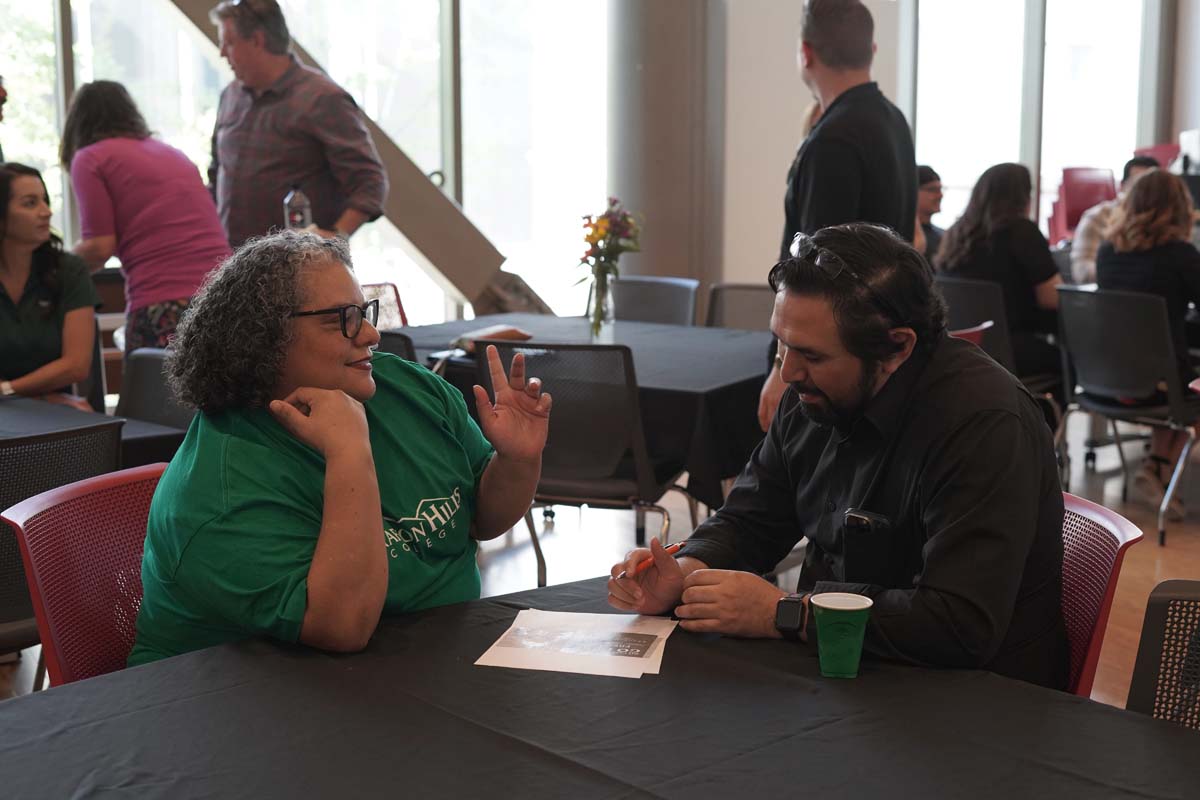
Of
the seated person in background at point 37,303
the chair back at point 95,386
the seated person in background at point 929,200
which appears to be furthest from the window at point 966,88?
the seated person in background at point 37,303

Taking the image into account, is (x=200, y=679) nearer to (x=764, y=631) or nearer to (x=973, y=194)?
(x=764, y=631)

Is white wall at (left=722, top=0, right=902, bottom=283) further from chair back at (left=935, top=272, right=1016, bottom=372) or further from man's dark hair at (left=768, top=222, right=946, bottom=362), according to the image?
man's dark hair at (left=768, top=222, right=946, bottom=362)

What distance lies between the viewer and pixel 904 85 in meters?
9.67

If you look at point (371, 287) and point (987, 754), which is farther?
point (371, 287)

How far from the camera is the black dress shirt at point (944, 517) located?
1576 millimetres

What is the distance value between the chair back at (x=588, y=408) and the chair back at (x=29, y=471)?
1.16 metres

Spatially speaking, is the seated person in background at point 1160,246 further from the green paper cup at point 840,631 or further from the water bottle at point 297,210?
the green paper cup at point 840,631

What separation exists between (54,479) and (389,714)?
1.43 metres

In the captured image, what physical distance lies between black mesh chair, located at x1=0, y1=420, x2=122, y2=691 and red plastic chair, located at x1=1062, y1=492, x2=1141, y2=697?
71.7 inches

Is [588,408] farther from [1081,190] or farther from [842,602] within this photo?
[1081,190]

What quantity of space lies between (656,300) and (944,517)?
3751mm

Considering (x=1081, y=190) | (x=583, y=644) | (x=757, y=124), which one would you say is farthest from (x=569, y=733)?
(x=1081, y=190)

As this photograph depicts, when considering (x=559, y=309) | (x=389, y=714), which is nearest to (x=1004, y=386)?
(x=389, y=714)

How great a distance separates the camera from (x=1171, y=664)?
1522 millimetres
